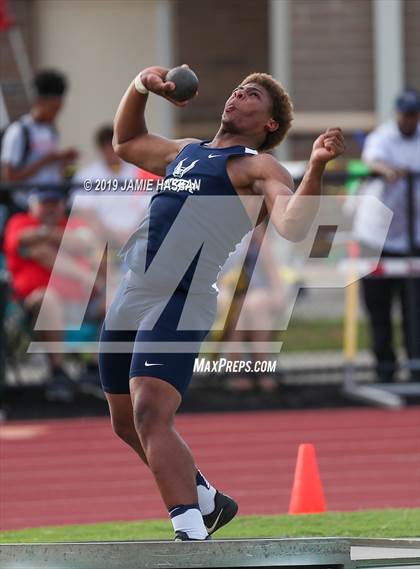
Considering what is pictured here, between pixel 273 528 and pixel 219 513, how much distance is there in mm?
1062

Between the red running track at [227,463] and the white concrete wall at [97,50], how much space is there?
7368 millimetres

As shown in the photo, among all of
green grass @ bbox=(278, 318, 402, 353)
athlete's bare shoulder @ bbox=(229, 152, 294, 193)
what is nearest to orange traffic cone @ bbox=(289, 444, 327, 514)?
athlete's bare shoulder @ bbox=(229, 152, 294, 193)

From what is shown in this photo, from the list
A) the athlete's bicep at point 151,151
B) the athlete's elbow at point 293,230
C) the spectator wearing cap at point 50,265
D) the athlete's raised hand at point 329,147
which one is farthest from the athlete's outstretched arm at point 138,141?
the spectator wearing cap at point 50,265

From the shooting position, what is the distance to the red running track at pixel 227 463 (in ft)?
27.0

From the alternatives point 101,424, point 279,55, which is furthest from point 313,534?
point 279,55

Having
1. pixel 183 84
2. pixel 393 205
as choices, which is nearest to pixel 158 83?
pixel 183 84

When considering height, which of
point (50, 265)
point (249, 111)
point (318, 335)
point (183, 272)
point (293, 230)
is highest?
point (249, 111)

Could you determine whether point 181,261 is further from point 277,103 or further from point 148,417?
point 277,103

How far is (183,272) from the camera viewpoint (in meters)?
6.09

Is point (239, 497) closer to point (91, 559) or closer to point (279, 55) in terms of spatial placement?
point (91, 559)

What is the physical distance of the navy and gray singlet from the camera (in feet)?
19.7

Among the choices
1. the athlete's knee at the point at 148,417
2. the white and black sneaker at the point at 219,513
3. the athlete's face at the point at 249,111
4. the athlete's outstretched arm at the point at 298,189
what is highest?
the athlete's face at the point at 249,111

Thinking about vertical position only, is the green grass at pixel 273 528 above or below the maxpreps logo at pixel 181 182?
below

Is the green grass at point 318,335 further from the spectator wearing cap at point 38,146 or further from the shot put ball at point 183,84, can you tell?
the shot put ball at point 183,84
